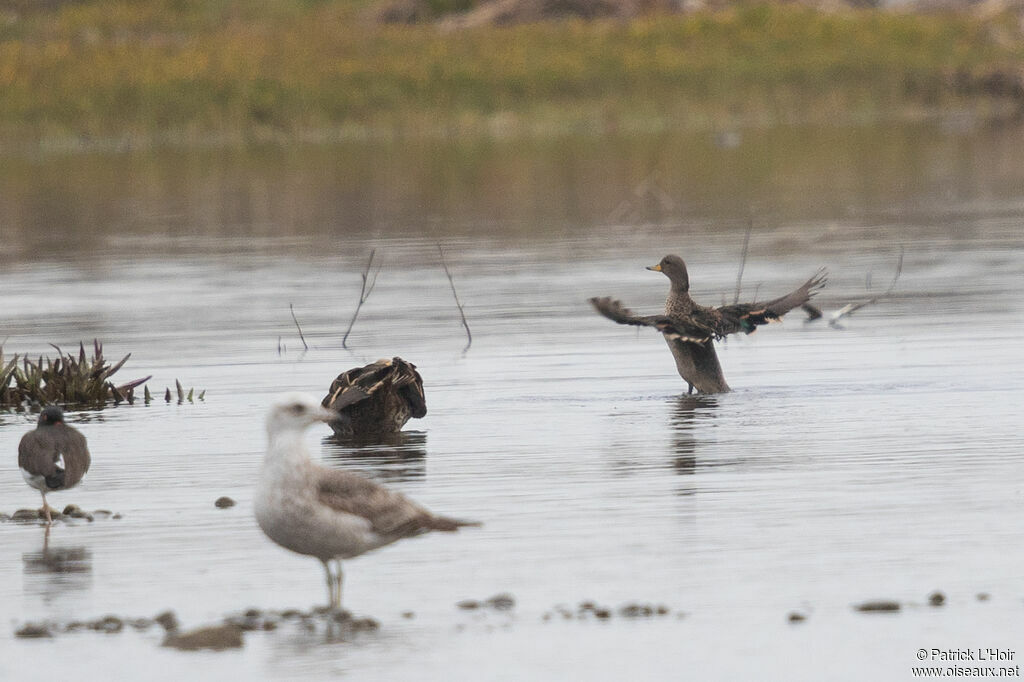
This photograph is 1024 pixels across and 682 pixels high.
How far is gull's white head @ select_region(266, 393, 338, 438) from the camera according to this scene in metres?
8.91

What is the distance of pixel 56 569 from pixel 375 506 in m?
1.94

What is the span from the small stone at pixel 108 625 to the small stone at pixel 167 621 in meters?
0.15

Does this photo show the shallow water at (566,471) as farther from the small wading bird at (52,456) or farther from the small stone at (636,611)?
the small wading bird at (52,456)

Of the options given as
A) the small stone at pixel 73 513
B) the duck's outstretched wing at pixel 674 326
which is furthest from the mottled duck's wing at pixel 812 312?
the small stone at pixel 73 513

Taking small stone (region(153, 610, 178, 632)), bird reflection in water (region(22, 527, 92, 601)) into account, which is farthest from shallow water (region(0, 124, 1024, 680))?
small stone (region(153, 610, 178, 632))

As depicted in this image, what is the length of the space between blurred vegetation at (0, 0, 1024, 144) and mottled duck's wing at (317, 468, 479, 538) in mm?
46190

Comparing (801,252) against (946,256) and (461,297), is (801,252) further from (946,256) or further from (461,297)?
(461,297)

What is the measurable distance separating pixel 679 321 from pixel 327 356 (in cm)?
396

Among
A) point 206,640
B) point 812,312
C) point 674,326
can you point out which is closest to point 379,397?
point 674,326

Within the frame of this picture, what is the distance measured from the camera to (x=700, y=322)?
14.6 m

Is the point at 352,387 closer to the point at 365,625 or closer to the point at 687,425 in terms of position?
the point at 687,425

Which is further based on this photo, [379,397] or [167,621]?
[379,397]

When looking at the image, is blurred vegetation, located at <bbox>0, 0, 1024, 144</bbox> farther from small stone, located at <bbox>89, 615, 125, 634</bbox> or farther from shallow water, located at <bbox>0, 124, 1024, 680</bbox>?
small stone, located at <bbox>89, 615, 125, 634</bbox>

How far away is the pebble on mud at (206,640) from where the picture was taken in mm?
8547
